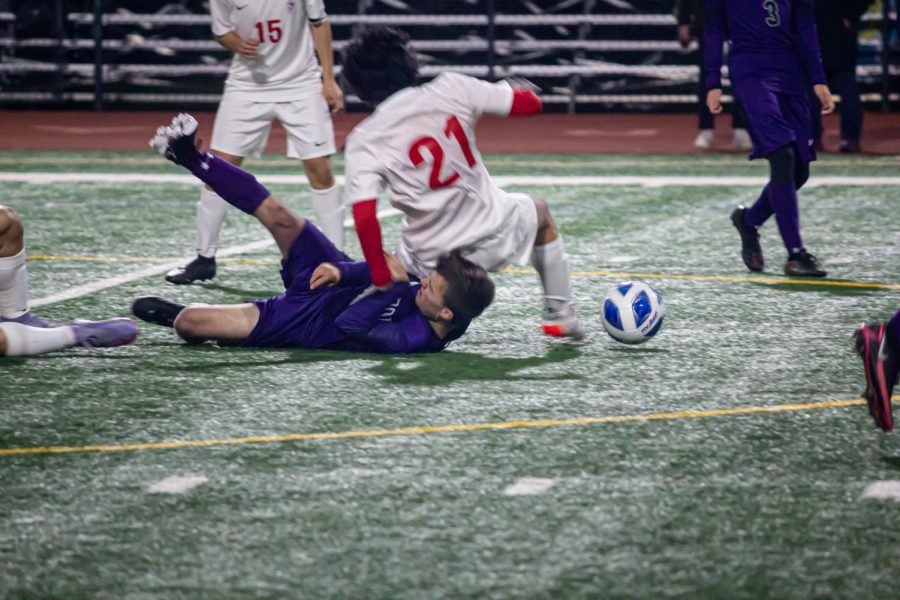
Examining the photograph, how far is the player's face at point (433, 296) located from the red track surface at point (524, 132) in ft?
29.7

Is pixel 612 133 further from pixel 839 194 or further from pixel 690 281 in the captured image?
pixel 690 281

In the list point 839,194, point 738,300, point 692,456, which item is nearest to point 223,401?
point 692,456

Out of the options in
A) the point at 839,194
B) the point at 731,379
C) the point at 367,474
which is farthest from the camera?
the point at 839,194

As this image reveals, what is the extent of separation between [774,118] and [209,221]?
111 inches

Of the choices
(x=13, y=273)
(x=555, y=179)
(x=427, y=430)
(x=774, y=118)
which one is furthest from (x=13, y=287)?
(x=555, y=179)

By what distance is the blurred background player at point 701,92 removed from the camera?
1352cm

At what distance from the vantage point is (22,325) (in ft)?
18.1

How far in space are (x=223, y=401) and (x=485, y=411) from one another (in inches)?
34.2

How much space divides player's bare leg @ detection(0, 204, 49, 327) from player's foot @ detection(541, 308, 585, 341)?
6.41 ft

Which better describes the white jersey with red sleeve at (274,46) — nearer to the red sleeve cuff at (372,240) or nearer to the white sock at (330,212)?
the white sock at (330,212)

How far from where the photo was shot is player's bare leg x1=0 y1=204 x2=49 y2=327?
5.45 metres

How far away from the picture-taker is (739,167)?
12.5m

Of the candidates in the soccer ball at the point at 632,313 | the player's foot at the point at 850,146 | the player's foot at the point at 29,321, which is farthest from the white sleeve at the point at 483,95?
the player's foot at the point at 850,146

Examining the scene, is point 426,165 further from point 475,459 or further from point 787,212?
point 787,212
